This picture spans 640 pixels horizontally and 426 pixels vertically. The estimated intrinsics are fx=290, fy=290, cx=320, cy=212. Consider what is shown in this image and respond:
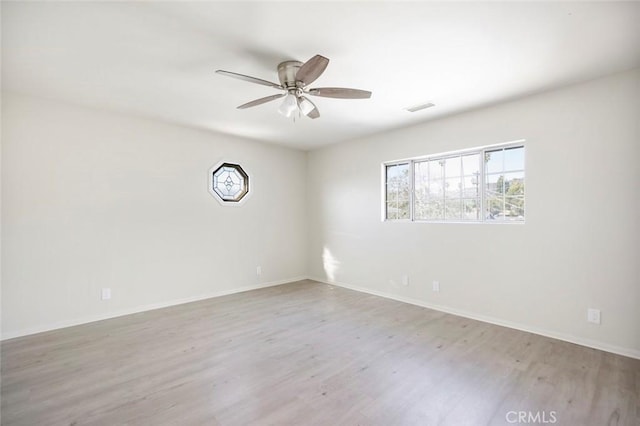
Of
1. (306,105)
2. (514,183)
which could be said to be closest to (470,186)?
(514,183)

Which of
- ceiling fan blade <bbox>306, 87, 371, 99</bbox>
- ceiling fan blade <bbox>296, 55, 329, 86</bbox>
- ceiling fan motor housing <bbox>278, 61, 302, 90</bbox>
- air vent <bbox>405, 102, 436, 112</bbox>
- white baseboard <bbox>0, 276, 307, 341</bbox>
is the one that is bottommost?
white baseboard <bbox>0, 276, 307, 341</bbox>

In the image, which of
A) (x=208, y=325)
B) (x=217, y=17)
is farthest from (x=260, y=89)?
(x=208, y=325)

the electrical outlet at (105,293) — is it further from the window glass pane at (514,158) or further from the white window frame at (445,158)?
the window glass pane at (514,158)

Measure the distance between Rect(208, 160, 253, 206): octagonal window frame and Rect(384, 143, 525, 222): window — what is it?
2.20 metres

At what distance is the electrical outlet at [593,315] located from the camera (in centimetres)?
257

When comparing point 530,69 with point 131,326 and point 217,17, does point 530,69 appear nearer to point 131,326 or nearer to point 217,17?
point 217,17

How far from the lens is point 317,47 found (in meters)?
2.11

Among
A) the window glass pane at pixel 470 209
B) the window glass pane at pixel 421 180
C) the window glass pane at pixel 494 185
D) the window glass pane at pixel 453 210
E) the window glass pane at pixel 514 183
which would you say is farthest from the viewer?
the window glass pane at pixel 421 180

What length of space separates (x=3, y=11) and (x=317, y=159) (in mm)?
4060

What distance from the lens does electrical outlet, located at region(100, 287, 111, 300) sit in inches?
132

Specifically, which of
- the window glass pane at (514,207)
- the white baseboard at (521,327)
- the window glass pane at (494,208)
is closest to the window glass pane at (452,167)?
the window glass pane at (494,208)

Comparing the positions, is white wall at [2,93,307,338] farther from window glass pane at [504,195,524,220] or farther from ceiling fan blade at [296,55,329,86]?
window glass pane at [504,195,524,220]

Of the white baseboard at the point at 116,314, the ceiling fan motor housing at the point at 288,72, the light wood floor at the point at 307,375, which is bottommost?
the light wood floor at the point at 307,375

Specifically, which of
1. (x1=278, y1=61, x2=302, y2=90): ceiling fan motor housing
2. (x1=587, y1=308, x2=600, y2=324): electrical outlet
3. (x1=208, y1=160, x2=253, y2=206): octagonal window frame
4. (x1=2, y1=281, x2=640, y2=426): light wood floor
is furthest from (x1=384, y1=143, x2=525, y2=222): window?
(x1=278, y1=61, x2=302, y2=90): ceiling fan motor housing
